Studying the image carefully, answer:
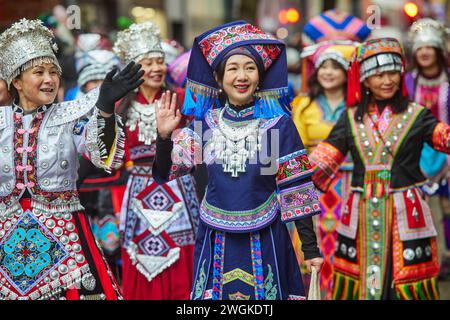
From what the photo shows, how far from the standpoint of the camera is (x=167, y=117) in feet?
15.5

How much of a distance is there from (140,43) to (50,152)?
221 centimetres

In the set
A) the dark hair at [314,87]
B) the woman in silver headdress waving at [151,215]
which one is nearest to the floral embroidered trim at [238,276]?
the woman in silver headdress waving at [151,215]

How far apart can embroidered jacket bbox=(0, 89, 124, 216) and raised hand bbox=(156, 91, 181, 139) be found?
0.27 m

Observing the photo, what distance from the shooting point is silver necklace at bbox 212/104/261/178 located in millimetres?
4645

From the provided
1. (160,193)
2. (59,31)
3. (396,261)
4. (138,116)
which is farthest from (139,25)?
(59,31)

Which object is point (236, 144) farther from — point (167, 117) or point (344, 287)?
point (344, 287)

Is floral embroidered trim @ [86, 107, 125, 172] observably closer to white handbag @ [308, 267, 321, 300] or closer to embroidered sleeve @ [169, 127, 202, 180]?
embroidered sleeve @ [169, 127, 202, 180]

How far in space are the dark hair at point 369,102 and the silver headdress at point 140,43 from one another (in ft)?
5.02

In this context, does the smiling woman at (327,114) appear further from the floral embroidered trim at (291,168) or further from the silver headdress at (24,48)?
the silver headdress at (24,48)

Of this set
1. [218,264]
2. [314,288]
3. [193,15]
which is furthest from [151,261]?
[193,15]

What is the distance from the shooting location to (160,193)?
6281 mm

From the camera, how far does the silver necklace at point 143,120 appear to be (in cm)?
623
